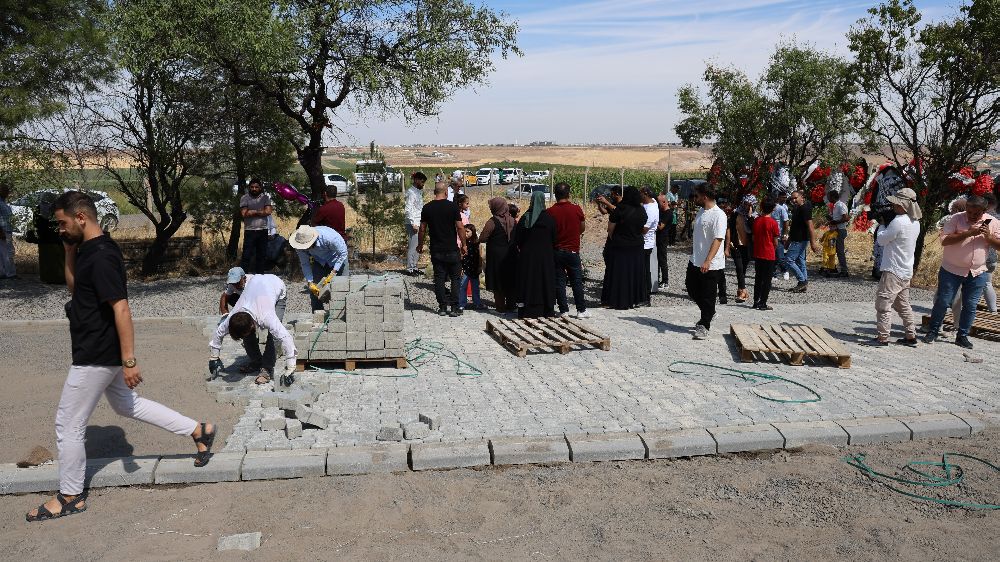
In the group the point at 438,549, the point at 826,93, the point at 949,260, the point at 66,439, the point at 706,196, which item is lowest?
the point at 438,549

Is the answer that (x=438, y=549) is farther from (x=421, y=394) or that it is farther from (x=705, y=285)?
(x=705, y=285)

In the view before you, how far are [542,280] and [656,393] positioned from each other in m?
3.36

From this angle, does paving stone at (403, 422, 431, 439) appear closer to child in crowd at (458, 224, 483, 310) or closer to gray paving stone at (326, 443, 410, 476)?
gray paving stone at (326, 443, 410, 476)

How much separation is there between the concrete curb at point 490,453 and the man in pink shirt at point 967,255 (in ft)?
8.80

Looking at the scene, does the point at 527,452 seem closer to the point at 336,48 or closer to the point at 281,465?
the point at 281,465

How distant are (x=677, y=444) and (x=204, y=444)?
11.6ft

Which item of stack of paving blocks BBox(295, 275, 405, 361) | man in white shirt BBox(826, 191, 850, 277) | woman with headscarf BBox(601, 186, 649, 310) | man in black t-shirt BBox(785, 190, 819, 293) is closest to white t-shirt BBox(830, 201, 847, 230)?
man in white shirt BBox(826, 191, 850, 277)

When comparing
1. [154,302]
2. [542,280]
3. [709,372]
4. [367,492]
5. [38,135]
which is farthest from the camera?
[38,135]

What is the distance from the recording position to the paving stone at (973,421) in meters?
6.54

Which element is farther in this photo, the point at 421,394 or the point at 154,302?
the point at 154,302

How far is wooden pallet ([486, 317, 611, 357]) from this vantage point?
8883 mm

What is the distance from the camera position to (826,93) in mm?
18422

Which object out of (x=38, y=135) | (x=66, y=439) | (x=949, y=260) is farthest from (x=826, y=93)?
(x=66, y=439)

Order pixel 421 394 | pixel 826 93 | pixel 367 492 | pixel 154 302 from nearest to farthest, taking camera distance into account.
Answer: pixel 367 492
pixel 421 394
pixel 154 302
pixel 826 93
